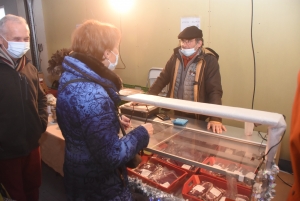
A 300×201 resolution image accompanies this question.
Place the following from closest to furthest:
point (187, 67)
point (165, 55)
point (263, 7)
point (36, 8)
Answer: point (187, 67), point (263, 7), point (165, 55), point (36, 8)

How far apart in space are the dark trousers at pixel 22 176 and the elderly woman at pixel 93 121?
0.81 metres

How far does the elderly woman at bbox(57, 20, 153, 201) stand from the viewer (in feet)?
2.87

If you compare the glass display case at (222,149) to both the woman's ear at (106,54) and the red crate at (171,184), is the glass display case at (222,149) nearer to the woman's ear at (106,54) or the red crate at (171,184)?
the red crate at (171,184)

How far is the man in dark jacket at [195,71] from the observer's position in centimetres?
196

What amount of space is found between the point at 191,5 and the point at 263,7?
2.67ft

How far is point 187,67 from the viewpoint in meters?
2.06

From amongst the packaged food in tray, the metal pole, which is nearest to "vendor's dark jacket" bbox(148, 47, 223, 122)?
the packaged food in tray

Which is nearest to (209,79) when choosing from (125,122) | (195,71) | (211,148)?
(195,71)

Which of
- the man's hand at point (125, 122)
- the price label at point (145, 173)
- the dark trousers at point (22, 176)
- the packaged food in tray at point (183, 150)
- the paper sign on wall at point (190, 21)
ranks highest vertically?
the paper sign on wall at point (190, 21)

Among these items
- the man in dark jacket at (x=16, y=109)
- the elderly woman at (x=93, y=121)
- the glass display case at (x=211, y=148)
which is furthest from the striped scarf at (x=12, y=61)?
the glass display case at (x=211, y=148)

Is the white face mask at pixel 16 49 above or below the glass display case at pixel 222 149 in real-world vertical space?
above

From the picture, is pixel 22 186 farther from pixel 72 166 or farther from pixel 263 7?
pixel 263 7

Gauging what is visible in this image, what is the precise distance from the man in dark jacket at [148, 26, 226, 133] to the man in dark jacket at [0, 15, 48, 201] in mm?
1215

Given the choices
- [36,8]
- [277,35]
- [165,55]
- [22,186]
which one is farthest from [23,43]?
[36,8]
